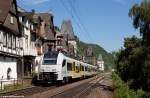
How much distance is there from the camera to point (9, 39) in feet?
171

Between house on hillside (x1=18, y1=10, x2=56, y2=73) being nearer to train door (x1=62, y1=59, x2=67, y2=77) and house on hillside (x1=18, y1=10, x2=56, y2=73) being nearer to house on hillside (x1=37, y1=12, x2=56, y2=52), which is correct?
house on hillside (x1=37, y1=12, x2=56, y2=52)

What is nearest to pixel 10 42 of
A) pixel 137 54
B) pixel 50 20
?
pixel 137 54

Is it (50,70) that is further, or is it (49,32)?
(49,32)

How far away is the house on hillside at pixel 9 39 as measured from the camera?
48.3 meters

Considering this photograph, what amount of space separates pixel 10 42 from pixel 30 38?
52.8ft

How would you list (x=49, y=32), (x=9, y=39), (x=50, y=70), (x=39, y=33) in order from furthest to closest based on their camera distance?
(x=49, y=32) < (x=39, y=33) < (x=9, y=39) < (x=50, y=70)

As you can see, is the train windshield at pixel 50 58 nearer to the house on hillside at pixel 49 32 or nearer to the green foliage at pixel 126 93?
the green foliage at pixel 126 93

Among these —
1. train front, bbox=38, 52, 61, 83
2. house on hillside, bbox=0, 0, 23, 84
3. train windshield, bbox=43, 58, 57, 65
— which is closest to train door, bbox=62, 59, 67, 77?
train front, bbox=38, 52, 61, 83

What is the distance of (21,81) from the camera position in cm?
5022

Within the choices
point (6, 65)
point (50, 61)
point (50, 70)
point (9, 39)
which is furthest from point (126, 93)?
point (9, 39)

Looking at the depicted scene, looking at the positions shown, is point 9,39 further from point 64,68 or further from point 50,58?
point 64,68

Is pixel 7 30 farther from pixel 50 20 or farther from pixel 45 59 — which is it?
pixel 50 20

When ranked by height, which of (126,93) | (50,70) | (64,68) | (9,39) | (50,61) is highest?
(9,39)

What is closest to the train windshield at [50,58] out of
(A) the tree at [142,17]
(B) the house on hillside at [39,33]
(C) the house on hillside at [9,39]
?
(C) the house on hillside at [9,39]
